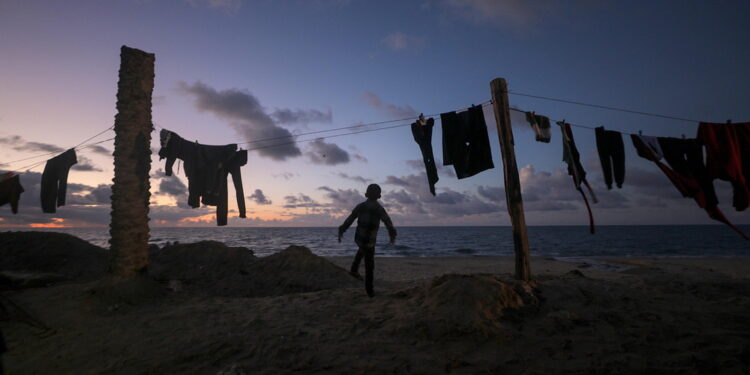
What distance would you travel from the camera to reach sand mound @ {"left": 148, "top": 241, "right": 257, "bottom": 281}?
12.4 metres

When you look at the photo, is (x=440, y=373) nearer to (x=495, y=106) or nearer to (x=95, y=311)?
(x=495, y=106)

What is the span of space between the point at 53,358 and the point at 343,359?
15.1 feet

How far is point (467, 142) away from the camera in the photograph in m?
8.68

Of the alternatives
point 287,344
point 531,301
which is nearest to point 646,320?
point 531,301

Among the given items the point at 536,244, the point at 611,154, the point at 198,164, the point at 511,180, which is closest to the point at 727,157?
the point at 611,154

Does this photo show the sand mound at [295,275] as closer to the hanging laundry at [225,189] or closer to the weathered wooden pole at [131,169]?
the hanging laundry at [225,189]

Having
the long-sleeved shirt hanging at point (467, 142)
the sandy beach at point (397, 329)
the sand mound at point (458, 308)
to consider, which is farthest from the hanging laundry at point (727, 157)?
the sand mound at point (458, 308)

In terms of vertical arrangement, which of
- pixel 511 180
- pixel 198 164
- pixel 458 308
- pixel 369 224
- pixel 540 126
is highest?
pixel 540 126

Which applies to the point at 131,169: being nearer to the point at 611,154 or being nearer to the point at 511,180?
the point at 511,180

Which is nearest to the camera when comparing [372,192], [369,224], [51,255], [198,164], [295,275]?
[369,224]

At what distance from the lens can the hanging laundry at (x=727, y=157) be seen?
8195 mm

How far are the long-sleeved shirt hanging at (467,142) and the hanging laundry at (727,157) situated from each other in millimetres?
5431

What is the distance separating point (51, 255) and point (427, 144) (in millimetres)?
15756

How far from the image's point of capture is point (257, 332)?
5.77 metres
